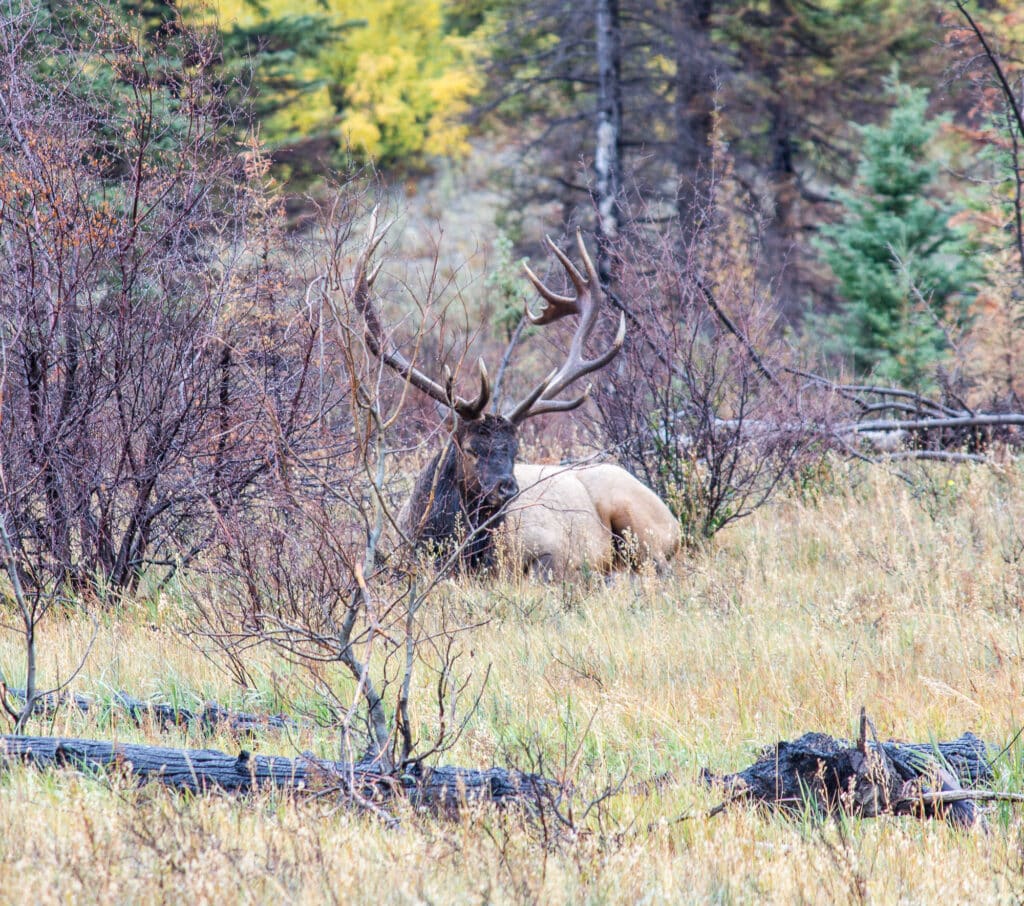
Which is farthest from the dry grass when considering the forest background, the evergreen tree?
the evergreen tree

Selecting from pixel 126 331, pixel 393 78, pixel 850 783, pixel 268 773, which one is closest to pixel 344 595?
pixel 268 773

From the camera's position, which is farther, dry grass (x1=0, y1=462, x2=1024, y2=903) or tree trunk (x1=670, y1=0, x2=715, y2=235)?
tree trunk (x1=670, y1=0, x2=715, y2=235)

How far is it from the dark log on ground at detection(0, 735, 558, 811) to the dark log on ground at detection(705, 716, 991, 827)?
0.78 m

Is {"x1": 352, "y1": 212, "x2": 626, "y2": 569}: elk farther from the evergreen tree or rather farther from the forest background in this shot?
the evergreen tree

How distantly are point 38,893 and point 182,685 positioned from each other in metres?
2.60

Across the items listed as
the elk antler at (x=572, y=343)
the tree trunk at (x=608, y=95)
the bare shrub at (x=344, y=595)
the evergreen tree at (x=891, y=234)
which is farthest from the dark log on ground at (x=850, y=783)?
the tree trunk at (x=608, y=95)

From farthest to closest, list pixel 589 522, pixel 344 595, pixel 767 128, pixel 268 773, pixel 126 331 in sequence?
pixel 767 128 → pixel 589 522 → pixel 126 331 → pixel 344 595 → pixel 268 773

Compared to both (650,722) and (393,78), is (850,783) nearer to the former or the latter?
(650,722)

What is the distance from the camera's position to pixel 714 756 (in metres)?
4.71

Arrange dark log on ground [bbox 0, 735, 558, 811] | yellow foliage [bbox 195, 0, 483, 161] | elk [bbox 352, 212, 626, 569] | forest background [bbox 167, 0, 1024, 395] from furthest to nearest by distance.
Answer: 1. yellow foliage [bbox 195, 0, 483, 161]
2. forest background [bbox 167, 0, 1024, 395]
3. elk [bbox 352, 212, 626, 569]
4. dark log on ground [bbox 0, 735, 558, 811]

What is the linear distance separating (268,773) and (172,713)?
4.30 feet

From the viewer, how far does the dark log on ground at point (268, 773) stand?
150 inches

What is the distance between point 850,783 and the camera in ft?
12.5

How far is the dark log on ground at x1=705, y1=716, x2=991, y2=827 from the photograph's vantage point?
12.9 feet
